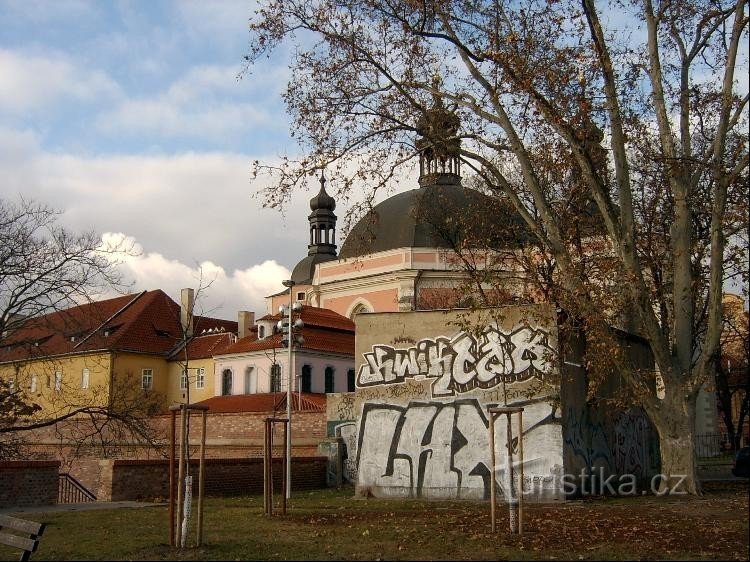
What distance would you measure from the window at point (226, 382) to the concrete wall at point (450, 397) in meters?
32.0

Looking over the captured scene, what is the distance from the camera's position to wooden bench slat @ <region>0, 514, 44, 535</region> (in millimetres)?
9992

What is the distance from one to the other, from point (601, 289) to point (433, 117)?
5.18m

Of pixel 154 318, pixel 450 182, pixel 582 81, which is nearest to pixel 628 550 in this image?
pixel 582 81

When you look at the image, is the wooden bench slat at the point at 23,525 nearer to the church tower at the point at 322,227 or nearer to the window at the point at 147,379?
the window at the point at 147,379

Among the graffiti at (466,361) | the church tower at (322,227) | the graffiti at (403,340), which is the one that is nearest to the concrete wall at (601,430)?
the graffiti at (466,361)

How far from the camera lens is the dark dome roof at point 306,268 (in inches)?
2603

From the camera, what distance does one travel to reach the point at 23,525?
10125mm

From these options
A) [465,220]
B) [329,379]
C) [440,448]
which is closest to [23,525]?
[440,448]

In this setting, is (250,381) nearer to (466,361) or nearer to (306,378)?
(306,378)

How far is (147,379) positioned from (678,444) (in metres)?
44.8

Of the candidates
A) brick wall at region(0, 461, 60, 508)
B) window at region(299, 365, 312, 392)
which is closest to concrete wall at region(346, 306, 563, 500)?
brick wall at region(0, 461, 60, 508)

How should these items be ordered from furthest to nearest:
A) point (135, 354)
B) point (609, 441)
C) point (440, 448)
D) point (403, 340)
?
point (135, 354), point (609, 441), point (403, 340), point (440, 448)

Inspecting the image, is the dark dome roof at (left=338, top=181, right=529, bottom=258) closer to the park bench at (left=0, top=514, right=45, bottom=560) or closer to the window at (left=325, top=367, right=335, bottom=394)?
the park bench at (left=0, top=514, right=45, bottom=560)

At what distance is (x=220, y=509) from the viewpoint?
17.2 m
